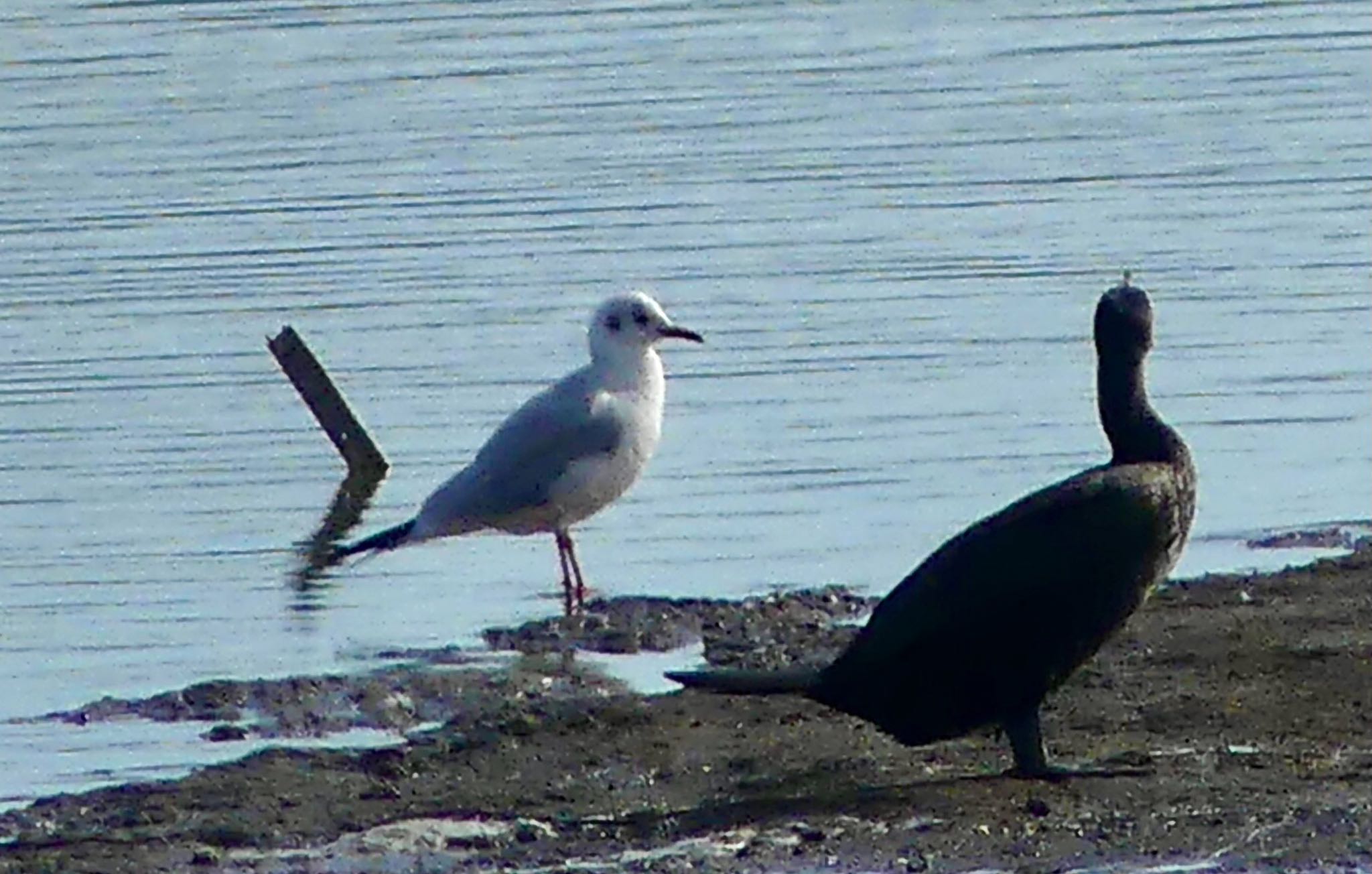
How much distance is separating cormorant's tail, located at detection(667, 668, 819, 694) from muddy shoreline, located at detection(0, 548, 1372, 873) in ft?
0.83

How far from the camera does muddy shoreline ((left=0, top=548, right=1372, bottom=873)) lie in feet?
29.6

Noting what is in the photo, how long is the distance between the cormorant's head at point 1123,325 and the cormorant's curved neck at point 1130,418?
31 mm

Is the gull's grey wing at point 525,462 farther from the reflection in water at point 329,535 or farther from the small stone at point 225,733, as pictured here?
the small stone at point 225,733

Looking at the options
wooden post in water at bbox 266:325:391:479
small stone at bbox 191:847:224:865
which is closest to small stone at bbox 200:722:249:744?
small stone at bbox 191:847:224:865

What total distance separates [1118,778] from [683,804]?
1.15 metres

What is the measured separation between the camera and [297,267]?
21875 millimetres

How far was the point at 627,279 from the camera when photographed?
20734 mm

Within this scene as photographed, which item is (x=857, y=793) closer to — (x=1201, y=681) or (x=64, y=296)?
(x=1201, y=681)

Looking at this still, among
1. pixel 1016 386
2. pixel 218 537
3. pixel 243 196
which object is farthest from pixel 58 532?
pixel 243 196

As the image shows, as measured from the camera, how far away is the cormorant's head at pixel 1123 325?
1006cm

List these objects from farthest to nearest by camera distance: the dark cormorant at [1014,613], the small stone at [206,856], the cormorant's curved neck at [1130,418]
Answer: the cormorant's curved neck at [1130,418] < the dark cormorant at [1014,613] < the small stone at [206,856]

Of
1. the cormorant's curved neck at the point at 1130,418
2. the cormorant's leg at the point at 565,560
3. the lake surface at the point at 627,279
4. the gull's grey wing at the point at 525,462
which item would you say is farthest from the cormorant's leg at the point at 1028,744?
the gull's grey wing at the point at 525,462

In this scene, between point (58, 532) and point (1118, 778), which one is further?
point (58, 532)

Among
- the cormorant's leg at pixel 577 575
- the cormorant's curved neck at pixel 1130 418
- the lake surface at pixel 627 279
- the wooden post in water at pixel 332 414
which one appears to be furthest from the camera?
the wooden post in water at pixel 332 414
